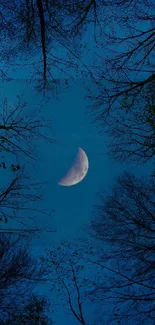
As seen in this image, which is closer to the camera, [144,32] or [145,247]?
[144,32]

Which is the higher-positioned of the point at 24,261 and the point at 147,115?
the point at 147,115

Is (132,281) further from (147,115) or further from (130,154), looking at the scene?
(147,115)

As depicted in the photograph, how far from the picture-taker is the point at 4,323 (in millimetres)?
8164

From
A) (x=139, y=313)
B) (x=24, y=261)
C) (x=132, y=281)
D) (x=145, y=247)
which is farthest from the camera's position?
(x=24, y=261)

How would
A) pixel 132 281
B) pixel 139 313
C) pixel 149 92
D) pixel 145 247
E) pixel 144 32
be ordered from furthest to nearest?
1. pixel 145 247
2. pixel 132 281
3. pixel 139 313
4. pixel 149 92
5. pixel 144 32

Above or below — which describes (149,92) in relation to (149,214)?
above

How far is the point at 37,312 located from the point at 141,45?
927cm

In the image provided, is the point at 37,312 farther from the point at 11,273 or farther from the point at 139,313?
the point at 139,313

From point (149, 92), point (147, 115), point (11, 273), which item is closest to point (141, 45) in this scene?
point (149, 92)

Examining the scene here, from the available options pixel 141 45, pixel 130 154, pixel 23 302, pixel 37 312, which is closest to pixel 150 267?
pixel 130 154

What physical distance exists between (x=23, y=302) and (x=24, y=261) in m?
1.76

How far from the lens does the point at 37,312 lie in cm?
882

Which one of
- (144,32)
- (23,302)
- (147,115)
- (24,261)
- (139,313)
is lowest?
(139,313)

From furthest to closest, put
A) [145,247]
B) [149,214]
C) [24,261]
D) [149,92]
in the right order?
1. [24,261]
2. [149,214]
3. [145,247]
4. [149,92]
